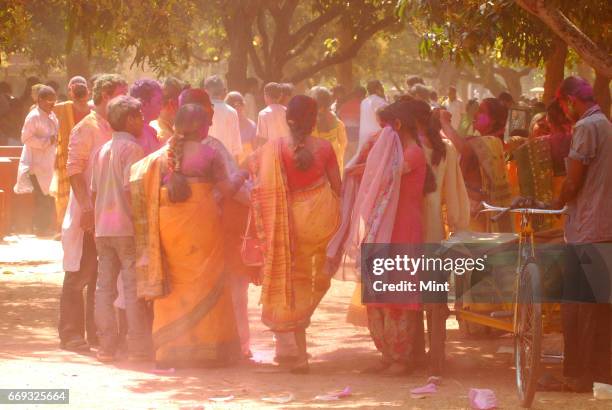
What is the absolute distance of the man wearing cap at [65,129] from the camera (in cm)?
1049

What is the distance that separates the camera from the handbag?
9.20 meters

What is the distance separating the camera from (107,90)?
32.2 ft

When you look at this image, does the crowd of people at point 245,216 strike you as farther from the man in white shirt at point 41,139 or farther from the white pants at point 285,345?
the man in white shirt at point 41,139

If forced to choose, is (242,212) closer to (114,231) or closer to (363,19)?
(114,231)

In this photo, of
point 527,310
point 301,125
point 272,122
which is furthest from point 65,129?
point 527,310

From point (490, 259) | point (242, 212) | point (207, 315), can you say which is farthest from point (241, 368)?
point (490, 259)

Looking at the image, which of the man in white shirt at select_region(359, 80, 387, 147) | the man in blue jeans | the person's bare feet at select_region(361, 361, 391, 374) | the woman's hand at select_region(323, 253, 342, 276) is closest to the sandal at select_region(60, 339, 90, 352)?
the woman's hand at select_region(323, 253, 342, 276)

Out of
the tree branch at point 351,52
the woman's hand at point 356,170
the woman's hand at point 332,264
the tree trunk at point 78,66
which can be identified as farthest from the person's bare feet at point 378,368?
the tree trunk at point 78,66

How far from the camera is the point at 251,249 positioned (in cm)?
926

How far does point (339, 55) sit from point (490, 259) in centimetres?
1741

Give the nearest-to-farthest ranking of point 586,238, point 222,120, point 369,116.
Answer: point 586,238
point 222,120
point 369,116

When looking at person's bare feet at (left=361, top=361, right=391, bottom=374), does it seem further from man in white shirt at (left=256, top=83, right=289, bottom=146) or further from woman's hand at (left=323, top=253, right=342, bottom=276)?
man in white shirt at (left=256, top=83, right=289, bottom=146)

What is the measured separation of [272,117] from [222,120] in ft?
2.78

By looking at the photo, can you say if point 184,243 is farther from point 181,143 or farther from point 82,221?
point 82,221
